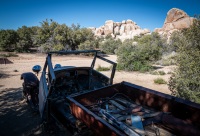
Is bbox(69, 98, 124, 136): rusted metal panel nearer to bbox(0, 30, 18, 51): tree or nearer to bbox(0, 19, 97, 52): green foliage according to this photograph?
bbox(0, 19, 97, 52): green foliage

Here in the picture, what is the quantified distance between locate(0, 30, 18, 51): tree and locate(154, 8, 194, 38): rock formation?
1708 inches

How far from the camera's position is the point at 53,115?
412 cm

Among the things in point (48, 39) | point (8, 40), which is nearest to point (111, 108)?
point (48, 39)

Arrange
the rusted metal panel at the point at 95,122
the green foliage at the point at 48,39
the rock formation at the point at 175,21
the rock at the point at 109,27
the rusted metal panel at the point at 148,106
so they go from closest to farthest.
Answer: the rusted metal panel at the point at 95,122, the rusted metal panel at the point at 148,106, the green foliage at the point at 48,39, the rock formation at the point at 175,21, the rock at the point at 109,27

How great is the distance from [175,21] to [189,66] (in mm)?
52259

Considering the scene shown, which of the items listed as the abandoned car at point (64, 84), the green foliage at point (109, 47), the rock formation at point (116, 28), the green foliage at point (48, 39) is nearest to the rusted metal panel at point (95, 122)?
the abandoned car at point (64, 84)

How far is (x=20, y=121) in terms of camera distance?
489cm

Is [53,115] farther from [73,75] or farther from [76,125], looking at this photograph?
[73,75]

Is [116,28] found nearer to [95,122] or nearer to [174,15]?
[174,15]

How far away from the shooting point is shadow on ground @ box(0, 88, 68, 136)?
13.9 ft

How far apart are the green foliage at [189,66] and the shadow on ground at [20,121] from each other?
4990 mm

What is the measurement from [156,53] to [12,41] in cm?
2836

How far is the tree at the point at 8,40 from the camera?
28891 mm

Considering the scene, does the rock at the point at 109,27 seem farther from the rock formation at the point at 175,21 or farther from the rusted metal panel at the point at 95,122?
the rusted metal panel at the point at 95,122
